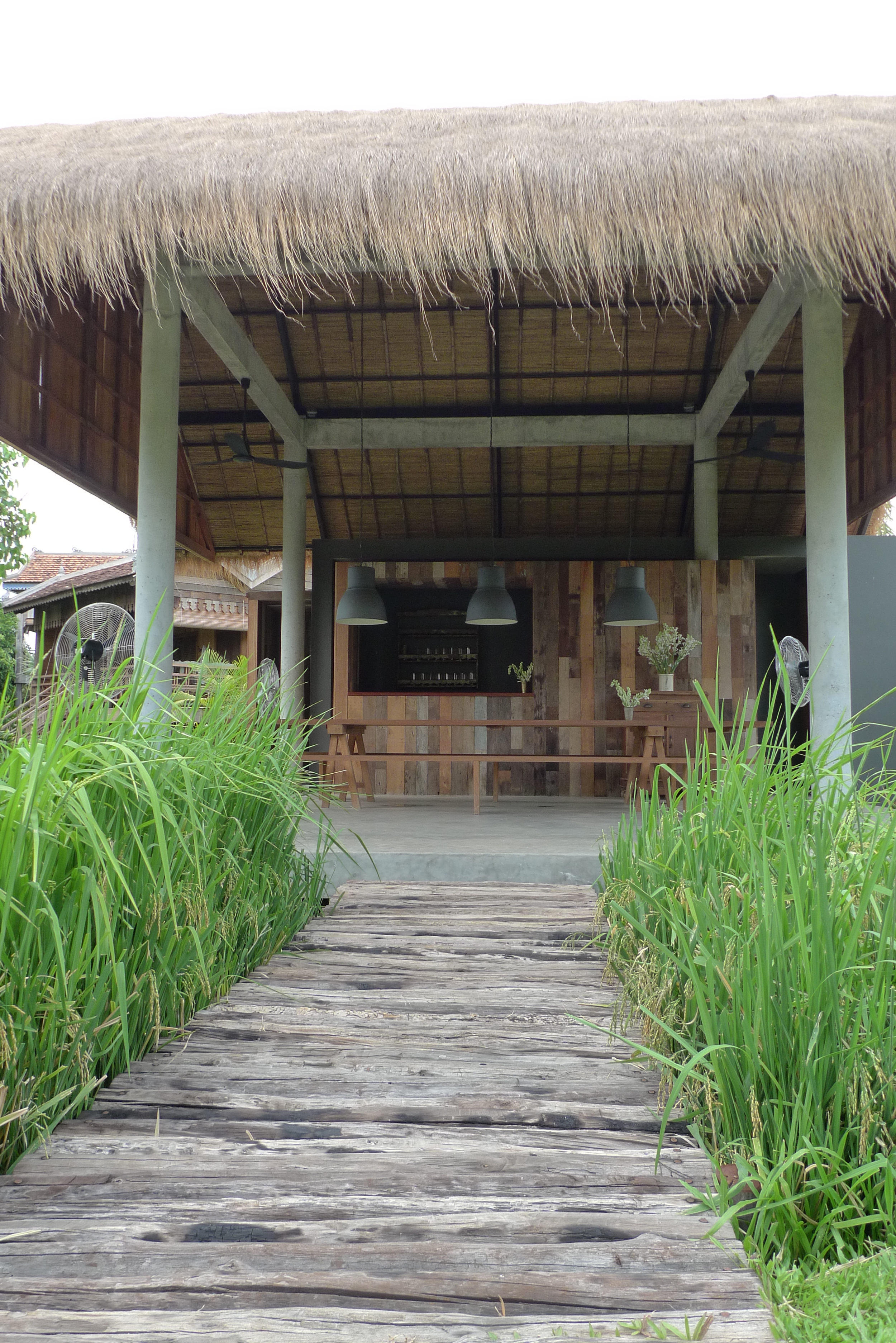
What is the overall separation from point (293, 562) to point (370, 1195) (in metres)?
6.62

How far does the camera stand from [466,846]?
4320 mm

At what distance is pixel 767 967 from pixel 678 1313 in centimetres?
52

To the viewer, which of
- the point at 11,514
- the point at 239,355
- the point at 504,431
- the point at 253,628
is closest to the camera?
the point at 239,355

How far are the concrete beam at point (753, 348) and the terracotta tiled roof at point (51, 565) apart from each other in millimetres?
11970

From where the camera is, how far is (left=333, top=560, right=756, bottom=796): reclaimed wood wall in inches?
324

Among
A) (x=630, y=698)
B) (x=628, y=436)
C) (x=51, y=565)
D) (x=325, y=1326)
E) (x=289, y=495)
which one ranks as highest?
(x=51, y=565)

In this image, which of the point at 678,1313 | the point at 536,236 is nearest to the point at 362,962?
the point at 678,1313

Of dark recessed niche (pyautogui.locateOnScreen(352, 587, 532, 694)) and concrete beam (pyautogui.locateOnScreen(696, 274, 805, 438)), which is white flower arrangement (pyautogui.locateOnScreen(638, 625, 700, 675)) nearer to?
dark recessed niche (pyautogui.locateOnScreen(352, 587, 532, 694))

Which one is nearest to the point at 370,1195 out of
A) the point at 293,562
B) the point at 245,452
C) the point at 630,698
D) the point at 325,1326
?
the point at 325,1326

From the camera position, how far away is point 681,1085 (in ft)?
5.97

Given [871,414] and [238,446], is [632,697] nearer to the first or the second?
[871,414]

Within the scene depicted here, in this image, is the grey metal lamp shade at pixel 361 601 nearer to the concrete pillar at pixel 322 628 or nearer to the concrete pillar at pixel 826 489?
the concrete pillar at pixel 322 628

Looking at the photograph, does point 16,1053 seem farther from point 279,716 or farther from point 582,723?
point 582,723

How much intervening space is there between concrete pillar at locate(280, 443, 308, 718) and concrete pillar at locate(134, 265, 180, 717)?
2.93 metres
